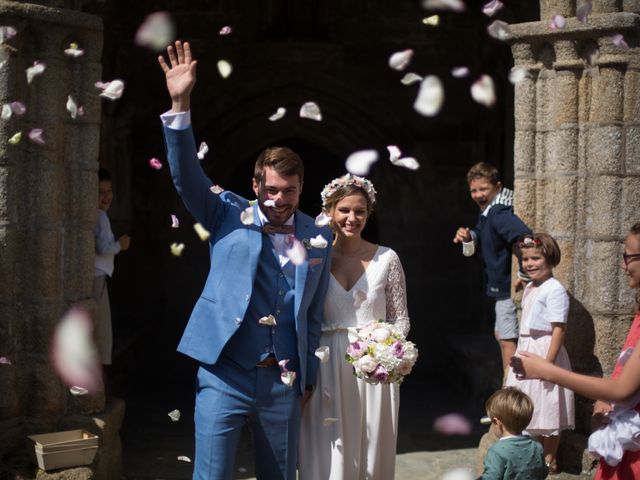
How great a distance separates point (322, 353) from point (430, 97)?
5741mm

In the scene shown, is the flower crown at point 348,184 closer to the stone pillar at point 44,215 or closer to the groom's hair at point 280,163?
the groom's hair at point 280,163

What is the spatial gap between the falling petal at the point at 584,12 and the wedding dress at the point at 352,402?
2047 millimetres

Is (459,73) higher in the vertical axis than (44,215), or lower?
higher

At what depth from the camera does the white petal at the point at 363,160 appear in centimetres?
942

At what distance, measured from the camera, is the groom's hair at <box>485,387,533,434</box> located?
3779 mm

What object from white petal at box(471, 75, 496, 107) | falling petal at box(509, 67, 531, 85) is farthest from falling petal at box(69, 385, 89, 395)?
white petal at box(471, 75, 496, 107)

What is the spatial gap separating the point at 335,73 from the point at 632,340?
653 centimetres

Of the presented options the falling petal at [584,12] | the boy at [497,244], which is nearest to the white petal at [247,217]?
the boy at [497,244]

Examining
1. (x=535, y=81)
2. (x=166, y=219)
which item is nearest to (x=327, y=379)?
(x=535, y=81)

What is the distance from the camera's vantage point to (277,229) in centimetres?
399

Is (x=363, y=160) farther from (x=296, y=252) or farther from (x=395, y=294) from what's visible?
(x=296, y=252)

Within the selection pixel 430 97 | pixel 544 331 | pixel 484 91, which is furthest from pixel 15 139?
pixel 484 91

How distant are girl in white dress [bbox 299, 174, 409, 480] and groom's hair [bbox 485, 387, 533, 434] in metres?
0.69

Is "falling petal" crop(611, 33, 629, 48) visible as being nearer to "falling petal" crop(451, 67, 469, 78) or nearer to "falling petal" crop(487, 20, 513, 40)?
"falling petal" crop(487, 20, 513, 40)
